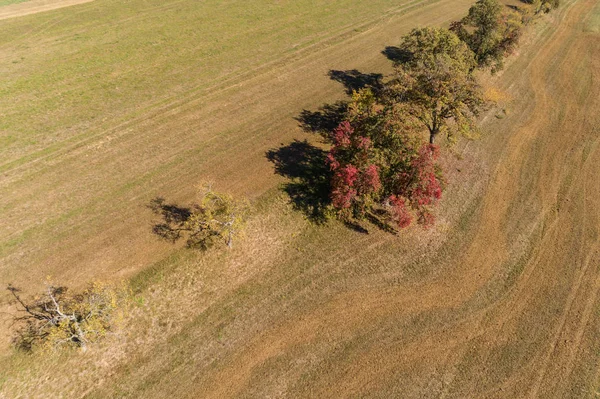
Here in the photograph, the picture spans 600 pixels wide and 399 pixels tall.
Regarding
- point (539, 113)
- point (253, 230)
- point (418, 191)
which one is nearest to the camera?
point (418, 191)

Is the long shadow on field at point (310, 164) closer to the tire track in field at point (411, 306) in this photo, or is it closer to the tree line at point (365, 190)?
the tree line at point (365, 190)

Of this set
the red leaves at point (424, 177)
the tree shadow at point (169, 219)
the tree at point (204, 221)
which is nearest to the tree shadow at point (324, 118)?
the red leaves at point (424, 177)

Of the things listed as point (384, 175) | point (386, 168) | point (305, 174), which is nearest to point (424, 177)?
point (386, 168)

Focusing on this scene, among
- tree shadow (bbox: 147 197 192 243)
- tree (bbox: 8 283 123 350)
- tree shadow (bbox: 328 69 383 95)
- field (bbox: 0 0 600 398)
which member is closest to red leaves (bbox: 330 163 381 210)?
field (bbox: 0 0 600 398)

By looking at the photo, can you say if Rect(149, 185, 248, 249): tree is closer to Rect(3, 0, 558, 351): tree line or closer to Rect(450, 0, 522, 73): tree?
Rect(3, 0, 558, 351): tree line

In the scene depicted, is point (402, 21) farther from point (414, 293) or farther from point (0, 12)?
point (0, 12)

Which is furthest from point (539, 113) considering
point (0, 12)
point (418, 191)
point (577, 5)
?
point (0, 12)

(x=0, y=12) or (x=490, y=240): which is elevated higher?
(x=0, y=12)
